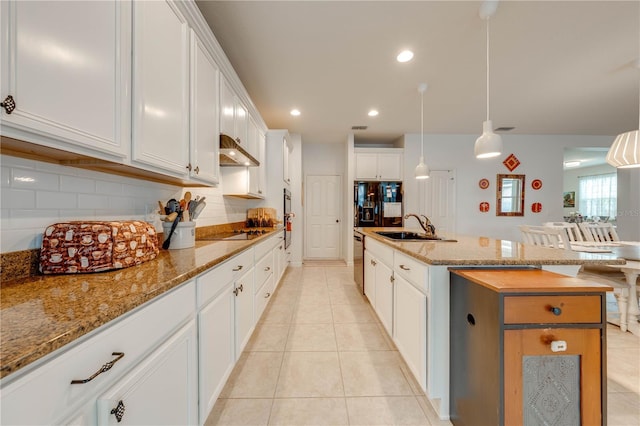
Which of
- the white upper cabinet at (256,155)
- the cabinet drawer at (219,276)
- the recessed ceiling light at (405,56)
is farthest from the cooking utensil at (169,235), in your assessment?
the recessed ceiling light at (405,56)

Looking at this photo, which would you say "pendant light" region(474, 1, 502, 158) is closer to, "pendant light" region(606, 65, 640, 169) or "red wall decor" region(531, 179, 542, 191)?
"pendant light" region(606, 65, 640, 169)

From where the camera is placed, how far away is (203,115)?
1.67m

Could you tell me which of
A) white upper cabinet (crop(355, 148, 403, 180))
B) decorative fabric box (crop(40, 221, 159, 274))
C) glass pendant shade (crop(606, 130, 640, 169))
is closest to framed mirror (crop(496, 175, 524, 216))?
white upper cabinet (crop(355, 148, 403, 180))

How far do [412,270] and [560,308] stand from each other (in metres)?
0.65

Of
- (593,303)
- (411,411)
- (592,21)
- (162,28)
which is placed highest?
(592,21)

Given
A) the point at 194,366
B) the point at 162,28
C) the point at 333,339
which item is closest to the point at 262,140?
the point at 162,28

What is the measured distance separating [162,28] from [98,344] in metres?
1.46

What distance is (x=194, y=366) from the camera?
1.02 meters

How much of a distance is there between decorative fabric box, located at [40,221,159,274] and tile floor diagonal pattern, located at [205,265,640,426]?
3.36 feet

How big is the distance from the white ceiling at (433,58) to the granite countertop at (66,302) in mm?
2061

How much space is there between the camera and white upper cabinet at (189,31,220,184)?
5.07 feet

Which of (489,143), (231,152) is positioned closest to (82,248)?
(231,152)

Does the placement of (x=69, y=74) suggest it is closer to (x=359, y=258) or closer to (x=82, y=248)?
(x=82, y=248)

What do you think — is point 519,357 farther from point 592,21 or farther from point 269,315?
point 592,21
